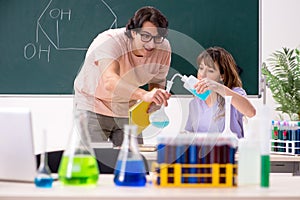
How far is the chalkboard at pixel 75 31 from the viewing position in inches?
148

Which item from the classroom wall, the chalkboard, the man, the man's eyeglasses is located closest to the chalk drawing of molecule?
the chalkboard

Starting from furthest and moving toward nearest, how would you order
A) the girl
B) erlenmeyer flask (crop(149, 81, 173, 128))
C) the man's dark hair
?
the girl
the man's dark hair
erlenmeyer flask (crop(149, 81, 173, 128))

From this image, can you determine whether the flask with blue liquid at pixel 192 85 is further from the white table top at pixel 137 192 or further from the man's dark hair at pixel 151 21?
the white table top at pixel 137 192

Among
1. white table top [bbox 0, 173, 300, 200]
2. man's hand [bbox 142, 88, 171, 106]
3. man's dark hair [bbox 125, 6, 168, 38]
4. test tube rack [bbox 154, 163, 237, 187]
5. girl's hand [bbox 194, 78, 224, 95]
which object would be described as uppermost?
man's dark hair [bbox 125, 6, 168, 38]

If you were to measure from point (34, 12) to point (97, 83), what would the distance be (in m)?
1.28

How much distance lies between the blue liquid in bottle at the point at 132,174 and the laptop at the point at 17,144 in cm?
23

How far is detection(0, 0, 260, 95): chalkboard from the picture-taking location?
3.77m

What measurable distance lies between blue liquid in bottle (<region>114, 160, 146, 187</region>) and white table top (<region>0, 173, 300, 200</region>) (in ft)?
0.08

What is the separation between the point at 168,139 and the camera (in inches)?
55.6

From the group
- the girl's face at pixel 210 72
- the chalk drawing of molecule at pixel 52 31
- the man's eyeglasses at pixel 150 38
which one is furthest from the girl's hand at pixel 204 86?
the chalk drawing of molecule at pixel 52 31

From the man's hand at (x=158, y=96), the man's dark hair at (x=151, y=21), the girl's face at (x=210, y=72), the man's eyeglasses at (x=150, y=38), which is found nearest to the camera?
the man's hand at (x=158, y=96)

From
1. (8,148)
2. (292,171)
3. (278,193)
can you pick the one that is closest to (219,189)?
(278,193)

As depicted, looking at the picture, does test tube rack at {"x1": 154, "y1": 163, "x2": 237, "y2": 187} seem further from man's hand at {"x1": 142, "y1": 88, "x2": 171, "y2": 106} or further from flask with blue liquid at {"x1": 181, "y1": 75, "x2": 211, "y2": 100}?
flask with blue liquid at {"x1": 181, "y1": 75, "x2": 211, "y2": 100}

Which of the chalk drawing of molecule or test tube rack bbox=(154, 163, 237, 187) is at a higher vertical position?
the chalk drawing of molecule
